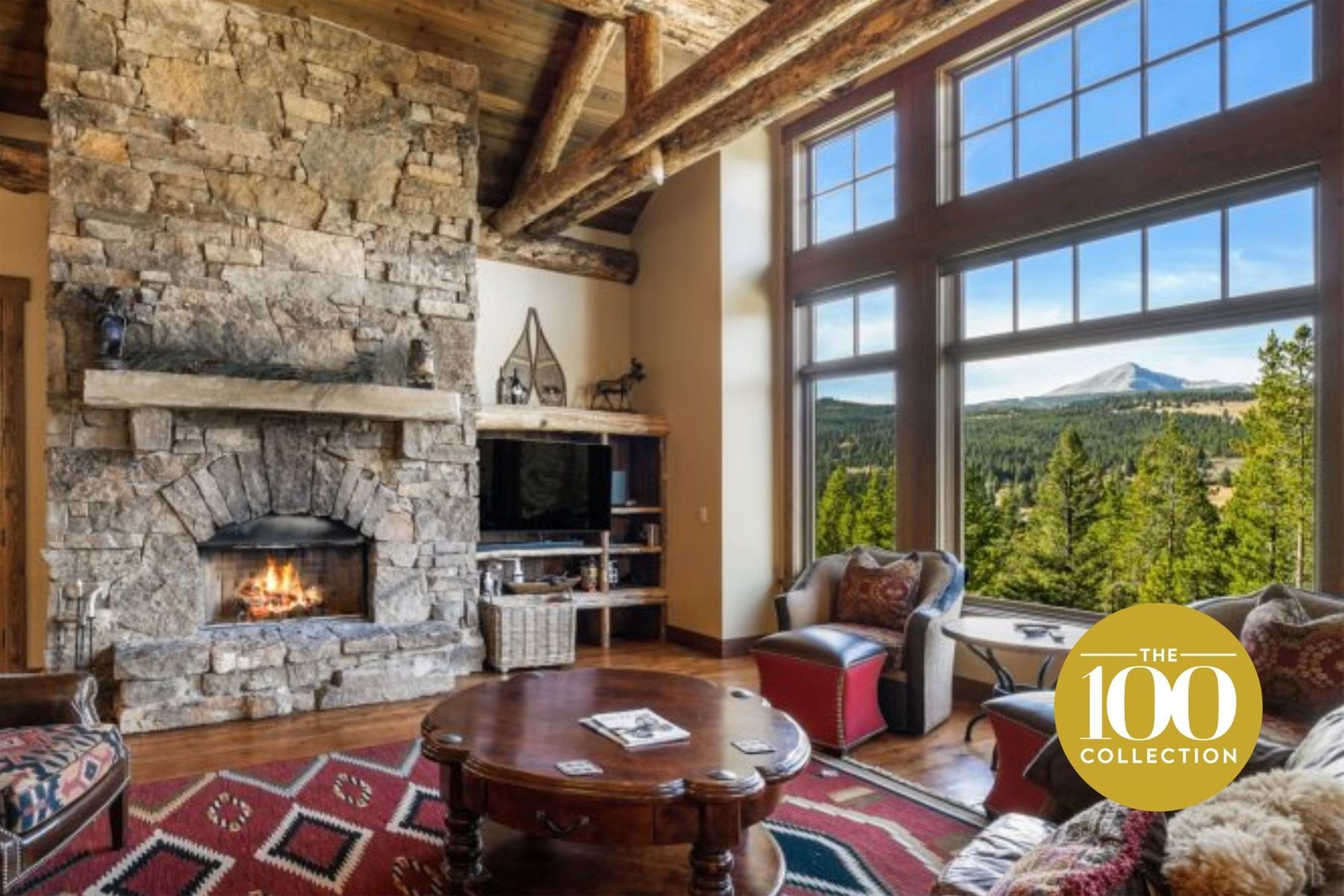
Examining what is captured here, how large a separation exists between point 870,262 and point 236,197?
387 centimetres

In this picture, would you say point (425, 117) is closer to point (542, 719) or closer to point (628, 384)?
point (628, 384)

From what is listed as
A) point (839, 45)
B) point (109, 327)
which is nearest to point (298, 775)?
point (109, 327)

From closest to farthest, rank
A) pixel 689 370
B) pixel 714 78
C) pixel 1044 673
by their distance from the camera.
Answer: pixel 714 78 < pixel 1044 673 < pixel 689 370

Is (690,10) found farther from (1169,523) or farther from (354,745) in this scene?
(354,745)

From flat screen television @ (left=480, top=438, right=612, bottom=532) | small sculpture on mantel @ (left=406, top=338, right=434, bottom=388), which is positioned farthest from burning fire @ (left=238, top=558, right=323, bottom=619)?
small sculpture on mantel @ (left=406, top=338, right=434, bottom=388)

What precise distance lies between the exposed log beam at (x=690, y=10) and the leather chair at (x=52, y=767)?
354 cm

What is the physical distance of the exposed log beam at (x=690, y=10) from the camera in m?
4.12

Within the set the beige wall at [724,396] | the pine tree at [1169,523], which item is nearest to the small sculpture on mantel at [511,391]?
the beige wall at [724,396]

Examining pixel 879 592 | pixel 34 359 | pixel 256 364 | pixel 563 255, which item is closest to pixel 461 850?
pixel 879 592

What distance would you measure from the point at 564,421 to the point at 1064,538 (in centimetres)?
340

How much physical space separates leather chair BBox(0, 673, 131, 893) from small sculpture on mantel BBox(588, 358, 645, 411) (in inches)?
175

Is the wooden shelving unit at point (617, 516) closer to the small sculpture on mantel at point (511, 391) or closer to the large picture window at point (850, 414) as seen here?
the small sculpture on mantel at point (511, 391)

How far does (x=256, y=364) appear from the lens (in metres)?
4.80

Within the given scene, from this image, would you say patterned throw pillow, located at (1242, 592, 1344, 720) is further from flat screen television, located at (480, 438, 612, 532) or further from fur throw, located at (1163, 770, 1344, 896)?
flat screen television, located at (480, 438, 612, 532)
